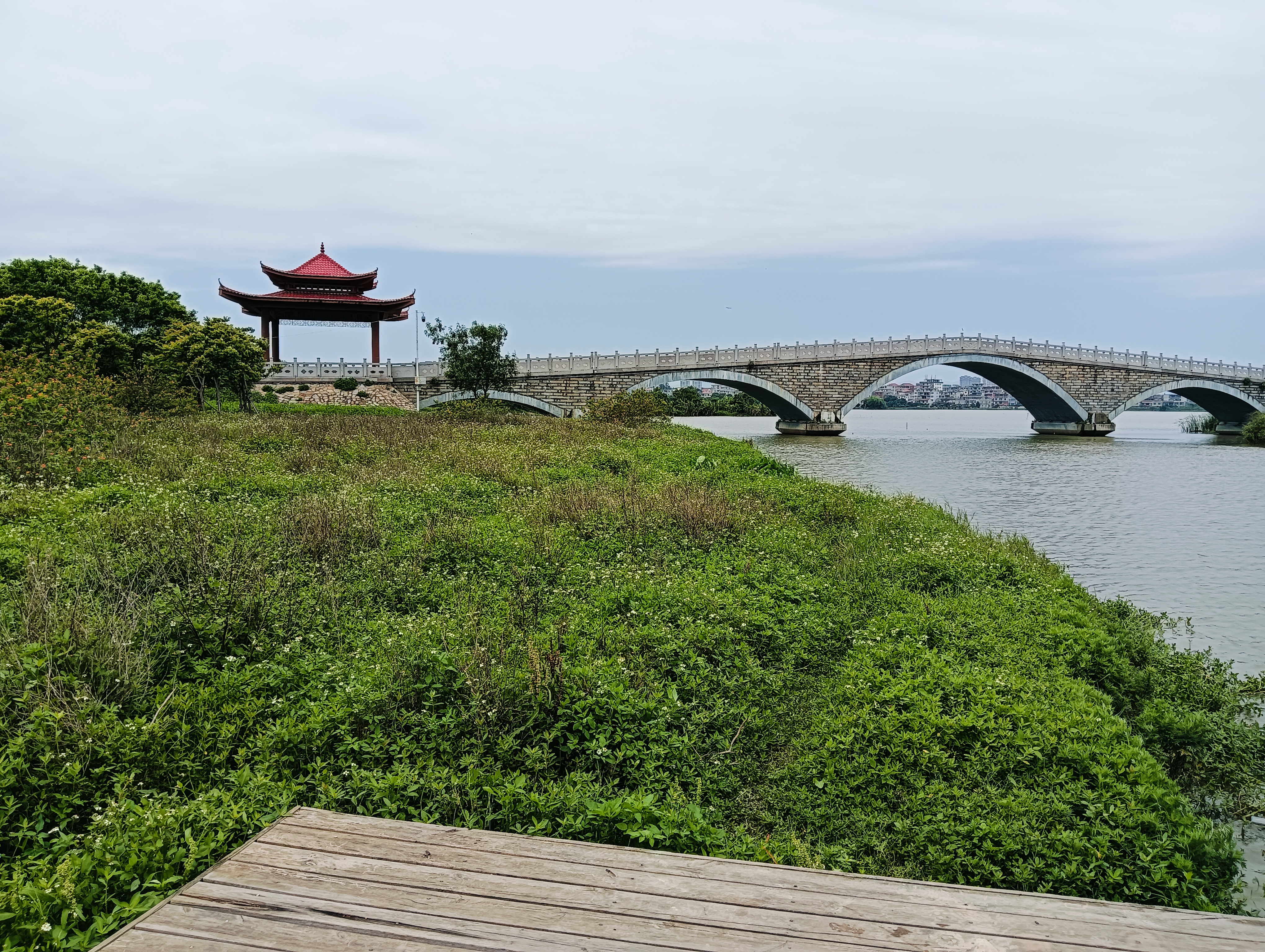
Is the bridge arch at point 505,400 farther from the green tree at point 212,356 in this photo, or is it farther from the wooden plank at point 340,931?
the wooden plank at point 340,931

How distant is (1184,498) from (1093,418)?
30.9 metres

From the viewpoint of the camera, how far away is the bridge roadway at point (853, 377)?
115 ft

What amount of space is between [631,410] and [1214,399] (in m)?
42.9

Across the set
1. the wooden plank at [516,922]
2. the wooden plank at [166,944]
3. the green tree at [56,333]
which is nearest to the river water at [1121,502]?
the wooden plank at [516,922]

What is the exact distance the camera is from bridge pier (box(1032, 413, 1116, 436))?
45719 mm

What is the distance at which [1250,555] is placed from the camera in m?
11.9

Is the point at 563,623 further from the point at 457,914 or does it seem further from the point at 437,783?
the point at 457,914

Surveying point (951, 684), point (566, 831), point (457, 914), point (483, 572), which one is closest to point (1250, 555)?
point (951, 684)

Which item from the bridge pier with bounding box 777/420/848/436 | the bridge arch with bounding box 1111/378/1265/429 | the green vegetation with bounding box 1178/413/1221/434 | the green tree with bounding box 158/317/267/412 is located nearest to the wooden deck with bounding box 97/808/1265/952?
the green tree with bounding box 158/317/267/412

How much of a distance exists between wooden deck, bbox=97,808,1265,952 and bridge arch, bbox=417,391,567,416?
31.1 metres

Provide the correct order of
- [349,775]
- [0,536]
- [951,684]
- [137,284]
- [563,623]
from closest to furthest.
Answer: [349,775] < [951,684] < [563,623] < [0,536] < [137,284]

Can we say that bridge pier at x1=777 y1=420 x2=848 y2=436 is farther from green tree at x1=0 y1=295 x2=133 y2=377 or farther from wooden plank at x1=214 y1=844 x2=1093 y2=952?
wooden plank at x1=214 y1=844 x2=1093 y2=952

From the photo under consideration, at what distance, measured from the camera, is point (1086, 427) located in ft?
150

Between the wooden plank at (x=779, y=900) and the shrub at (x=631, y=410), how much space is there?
2337cm
